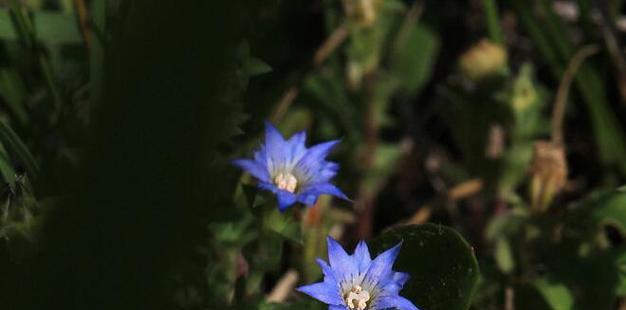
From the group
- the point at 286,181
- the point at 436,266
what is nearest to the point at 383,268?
the point at 436,266

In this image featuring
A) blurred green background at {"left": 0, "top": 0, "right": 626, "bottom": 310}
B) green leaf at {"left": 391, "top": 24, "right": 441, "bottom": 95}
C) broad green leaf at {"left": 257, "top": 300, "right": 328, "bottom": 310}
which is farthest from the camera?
green leaf at {"left": 391, "top": 24, "right": 441, "bottom": 95}

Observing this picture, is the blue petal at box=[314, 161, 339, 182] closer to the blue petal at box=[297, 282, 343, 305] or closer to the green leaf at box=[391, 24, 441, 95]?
the blue petal at box=[297, 282, 343, 305]

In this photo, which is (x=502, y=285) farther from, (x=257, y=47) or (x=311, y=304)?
(x=257, y=47)

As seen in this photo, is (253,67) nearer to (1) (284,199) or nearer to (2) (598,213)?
(1) (284,199)

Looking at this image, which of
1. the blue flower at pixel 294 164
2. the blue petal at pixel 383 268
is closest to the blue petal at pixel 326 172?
the blue flower at pixel 294 164

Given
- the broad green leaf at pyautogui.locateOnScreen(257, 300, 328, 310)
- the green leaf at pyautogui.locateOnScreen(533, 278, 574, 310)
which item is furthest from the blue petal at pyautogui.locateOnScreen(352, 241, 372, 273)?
the green leaf at pyautogui.locateOnScreen(533, 278, 574, 310)

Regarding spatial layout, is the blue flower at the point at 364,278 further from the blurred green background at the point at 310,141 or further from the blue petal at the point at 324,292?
the blurred green background at the point at 310,141
